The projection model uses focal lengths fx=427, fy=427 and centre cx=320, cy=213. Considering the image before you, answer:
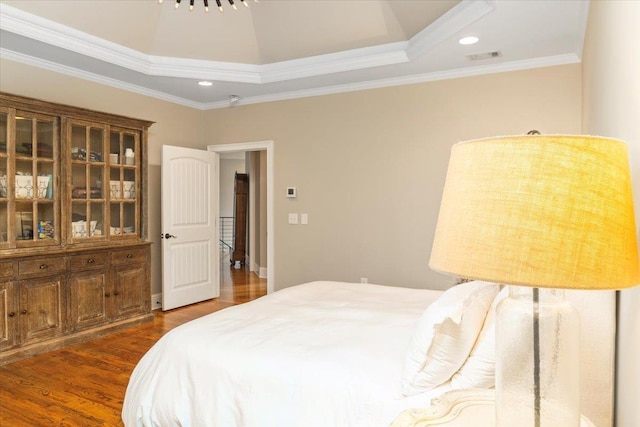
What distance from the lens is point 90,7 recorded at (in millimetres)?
3607

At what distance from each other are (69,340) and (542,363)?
13.7ft

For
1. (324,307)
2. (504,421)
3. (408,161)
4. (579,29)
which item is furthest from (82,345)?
(579,29)

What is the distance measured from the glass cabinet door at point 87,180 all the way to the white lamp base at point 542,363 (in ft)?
13.6

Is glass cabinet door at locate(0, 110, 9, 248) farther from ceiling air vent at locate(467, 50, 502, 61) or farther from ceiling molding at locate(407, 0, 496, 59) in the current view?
ceiling air vent at locate(467, 50, 502, 61)

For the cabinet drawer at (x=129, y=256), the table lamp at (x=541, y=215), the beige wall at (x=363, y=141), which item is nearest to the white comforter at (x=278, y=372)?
the table lamp at (x=541, y=215)

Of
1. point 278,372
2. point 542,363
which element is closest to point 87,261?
point 278,372

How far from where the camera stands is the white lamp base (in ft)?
2.92

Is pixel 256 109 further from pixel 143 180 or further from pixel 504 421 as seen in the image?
pixel 504 421

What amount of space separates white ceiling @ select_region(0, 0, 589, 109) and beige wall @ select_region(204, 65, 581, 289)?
0.66ft

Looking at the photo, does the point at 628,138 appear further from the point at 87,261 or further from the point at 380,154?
the point at 87,261

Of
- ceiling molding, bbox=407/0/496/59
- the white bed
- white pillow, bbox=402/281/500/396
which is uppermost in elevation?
ceiling molding, bbox=407/0/496/59

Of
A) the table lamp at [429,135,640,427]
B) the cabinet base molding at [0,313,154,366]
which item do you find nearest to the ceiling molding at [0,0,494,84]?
the cabinet base molding at [0,313,154,366]

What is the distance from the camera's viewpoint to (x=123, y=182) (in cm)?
462

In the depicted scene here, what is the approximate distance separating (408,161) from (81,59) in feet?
11.1
